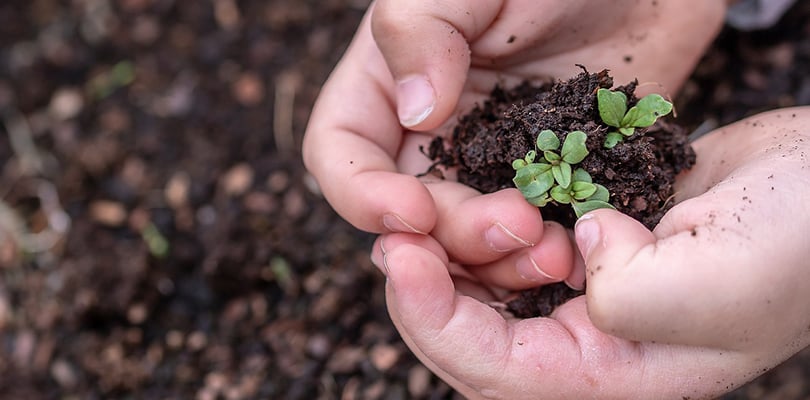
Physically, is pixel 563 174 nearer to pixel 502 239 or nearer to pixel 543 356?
pixel 502 239

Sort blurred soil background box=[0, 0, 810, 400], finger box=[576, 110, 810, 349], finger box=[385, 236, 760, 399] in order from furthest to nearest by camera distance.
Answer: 1. blurred soil background box=[0, 0, 810, 400]
2. finger box=[385, 236, 760, 399]
3. finger box=[576, 110, 810, 349]

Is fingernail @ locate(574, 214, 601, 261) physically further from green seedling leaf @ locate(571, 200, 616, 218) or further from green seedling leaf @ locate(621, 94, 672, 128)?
green seedling leaf @ locate(621, 94, 672, 128)

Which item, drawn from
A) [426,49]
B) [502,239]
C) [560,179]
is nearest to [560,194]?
[560,179]

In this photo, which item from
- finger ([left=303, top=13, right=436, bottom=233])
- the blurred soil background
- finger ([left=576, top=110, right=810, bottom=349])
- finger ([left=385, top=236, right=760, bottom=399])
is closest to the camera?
finger ([left=576, top=110, right=810, bottom=349])

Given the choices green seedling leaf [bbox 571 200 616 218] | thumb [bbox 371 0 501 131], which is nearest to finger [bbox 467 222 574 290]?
green seedling leaf [bbox 571 200 616 218]

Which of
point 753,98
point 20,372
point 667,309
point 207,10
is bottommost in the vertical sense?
point 20,372

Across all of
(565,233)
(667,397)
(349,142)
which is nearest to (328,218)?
(349,142)

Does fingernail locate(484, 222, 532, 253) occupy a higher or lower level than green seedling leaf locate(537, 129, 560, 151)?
lower

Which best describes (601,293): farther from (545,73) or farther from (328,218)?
(328,218)
